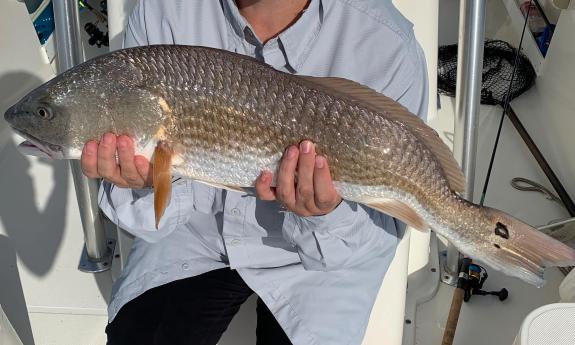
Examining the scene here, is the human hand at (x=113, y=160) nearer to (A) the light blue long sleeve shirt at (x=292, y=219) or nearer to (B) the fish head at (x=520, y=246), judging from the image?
(A) the light blue long sleeve shirt at (x=292, y=219)

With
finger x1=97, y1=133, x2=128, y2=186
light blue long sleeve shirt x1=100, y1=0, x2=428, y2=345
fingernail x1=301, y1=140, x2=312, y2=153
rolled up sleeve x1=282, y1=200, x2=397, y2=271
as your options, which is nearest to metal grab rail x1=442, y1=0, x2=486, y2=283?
light blue long sleeve shirt x1=100, y1=0, x2=428, y2=345

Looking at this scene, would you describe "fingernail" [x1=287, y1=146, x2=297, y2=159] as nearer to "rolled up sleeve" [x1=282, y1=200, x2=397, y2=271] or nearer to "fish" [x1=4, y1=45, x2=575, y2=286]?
"fish" [x1=4, y1=45, x2=575, y2=286]

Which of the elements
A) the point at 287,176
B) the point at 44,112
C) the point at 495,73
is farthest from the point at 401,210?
the point at 495,73

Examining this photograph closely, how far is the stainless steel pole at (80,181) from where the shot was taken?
6.89 feet

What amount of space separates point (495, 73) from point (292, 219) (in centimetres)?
251


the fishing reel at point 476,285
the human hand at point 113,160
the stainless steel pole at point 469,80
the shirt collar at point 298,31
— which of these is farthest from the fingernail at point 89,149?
the fishing reel at point 476,285

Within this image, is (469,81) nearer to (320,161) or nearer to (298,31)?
(298,31)

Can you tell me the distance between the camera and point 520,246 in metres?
1.60

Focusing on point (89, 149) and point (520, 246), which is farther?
point (520, 246)

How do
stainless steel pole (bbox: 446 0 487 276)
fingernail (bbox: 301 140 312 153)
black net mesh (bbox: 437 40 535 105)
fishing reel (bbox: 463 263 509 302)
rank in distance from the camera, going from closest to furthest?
fingernail (bbox: 301 140 312 153) → stainless steel pole (bbox: 446 0 487 276) → fishing reel (bbox: 463 263 509 302) → black net mesh (bbox: 437 40 535 105)

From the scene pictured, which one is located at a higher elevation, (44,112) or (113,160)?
(44,112)

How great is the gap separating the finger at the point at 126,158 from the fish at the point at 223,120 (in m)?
0.02

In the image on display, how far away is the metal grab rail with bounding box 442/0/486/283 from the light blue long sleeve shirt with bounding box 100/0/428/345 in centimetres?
33

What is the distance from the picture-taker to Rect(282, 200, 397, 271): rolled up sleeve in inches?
65.8
